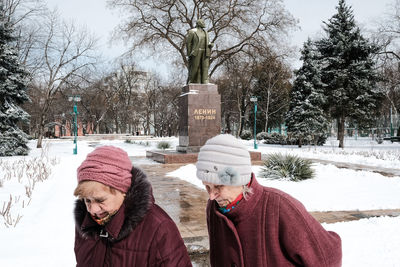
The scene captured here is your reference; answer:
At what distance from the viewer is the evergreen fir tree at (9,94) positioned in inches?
675

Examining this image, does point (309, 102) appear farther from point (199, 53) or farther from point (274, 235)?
point (274, 235)

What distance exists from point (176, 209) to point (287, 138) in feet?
85.0

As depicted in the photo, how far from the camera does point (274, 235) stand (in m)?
1.61

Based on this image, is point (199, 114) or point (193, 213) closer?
point (193, 213)

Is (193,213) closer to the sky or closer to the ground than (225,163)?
closer to the ground

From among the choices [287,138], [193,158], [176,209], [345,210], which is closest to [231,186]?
[176,209]

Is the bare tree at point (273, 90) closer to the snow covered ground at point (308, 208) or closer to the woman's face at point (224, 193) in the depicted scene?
the snow covered ground at point (308, 208)

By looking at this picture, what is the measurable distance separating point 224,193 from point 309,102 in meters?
27.2

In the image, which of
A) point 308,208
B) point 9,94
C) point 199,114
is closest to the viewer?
point 308,208

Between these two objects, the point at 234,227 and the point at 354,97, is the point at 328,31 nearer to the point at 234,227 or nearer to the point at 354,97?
the point at 354,97

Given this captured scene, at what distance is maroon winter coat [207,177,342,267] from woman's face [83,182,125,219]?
541 mm

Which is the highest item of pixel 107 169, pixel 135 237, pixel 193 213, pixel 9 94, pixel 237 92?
pixel 237 92

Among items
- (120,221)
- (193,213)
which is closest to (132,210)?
(120,221)

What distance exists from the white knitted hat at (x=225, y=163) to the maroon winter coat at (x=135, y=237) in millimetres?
324
